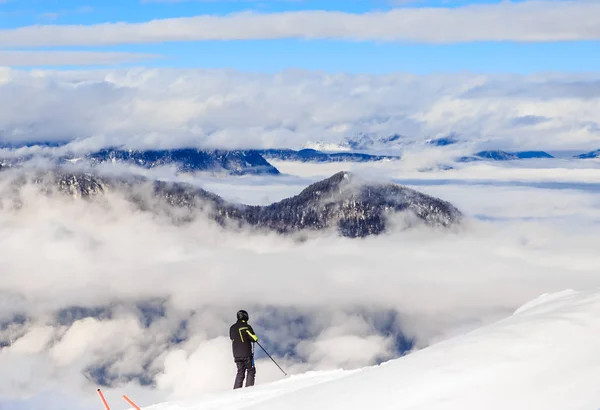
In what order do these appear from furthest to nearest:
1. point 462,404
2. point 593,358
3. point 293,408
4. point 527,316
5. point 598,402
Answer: point 527,316 < point 293,408 < point 593,358 < point 462,404 < point 598,402

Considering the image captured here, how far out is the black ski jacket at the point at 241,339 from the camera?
27.0 metres

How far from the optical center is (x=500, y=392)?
15.1 metres

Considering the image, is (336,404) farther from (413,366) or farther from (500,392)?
(500,392)

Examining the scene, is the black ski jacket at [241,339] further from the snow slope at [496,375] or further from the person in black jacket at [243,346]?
the snow slope at [496,375]

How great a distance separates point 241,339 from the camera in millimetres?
27109

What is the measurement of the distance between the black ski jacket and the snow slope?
723cm

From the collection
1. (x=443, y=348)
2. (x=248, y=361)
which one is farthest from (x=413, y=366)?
(x=248, y=361)

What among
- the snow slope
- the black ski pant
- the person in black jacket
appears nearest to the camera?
the snow slope

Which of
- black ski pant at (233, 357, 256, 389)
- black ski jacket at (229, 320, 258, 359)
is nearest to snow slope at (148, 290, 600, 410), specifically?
black ski jacket at (229, 320, 258, 359)

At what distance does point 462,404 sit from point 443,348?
313cm

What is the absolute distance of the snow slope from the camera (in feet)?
48.7

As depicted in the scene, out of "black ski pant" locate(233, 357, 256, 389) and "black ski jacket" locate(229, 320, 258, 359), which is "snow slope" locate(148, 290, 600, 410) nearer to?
"black ski jacket" locate(229, 320, 258, 359)

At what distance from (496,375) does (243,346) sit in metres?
12.8

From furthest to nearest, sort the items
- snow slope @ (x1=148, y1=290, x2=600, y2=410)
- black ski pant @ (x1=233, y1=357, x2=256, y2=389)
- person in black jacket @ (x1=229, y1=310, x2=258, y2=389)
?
black ski pant @ (x1=233, y1=357, x2=256, y2=389) → person in black jacket @ (x1=229, y1=310, x2=258, y2=389) → snow slope @ (x1=148, y1=290, x2=600, y2=410)
